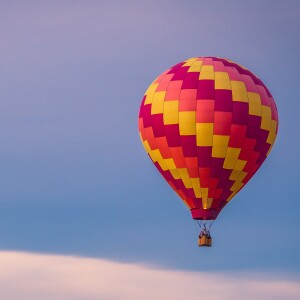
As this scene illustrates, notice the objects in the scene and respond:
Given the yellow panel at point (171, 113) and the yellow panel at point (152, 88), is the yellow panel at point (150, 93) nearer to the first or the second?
the yellow panel at point (152, 88)

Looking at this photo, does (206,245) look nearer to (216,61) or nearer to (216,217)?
(216,217)

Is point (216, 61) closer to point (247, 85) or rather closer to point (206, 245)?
point (247, 85)

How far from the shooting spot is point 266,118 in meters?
98.0

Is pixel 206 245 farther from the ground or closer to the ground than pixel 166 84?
closer to the ground

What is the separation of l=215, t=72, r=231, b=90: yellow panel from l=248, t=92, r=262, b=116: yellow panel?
1004 mm

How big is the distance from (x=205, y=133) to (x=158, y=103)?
2.38 meters

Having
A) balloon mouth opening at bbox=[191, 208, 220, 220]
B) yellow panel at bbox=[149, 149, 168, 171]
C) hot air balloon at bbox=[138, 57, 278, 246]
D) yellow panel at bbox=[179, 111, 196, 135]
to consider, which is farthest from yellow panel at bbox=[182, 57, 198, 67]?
balloon mouth opening at bbox=[191, 208, 220, 220]

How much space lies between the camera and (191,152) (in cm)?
9694

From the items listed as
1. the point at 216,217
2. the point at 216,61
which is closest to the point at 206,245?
the point at 216,217

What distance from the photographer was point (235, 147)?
97062 millimetres

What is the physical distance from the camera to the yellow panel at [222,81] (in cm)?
9731

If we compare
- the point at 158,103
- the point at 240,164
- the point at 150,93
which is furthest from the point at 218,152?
the point at 150,93

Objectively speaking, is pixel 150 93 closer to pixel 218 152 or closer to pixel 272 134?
pixel 218 152

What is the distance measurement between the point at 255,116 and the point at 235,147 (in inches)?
61.4
